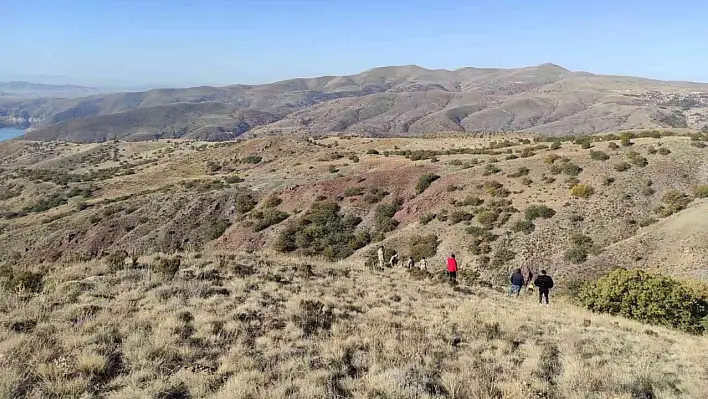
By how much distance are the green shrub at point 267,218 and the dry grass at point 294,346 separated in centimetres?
2802

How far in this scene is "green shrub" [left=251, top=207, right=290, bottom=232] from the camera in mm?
42125

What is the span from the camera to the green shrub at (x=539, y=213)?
3188 centimetres

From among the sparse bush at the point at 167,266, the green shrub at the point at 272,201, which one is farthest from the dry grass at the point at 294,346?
the green shrub at the point at 272,201

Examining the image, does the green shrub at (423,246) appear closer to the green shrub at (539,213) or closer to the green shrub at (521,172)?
the green shrub at (539,213)

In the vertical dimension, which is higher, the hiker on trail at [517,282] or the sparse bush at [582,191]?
the sparse bush at [582,191]

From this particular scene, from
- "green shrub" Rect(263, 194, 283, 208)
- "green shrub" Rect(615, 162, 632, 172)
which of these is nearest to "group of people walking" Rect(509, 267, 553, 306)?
"green shrub" Rect(615, 162, 632, 172)

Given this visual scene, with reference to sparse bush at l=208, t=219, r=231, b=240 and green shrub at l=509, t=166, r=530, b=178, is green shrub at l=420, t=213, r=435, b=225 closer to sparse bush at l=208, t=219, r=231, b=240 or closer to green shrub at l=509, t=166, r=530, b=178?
green shrub at l=509, t=166, r=530, b=178

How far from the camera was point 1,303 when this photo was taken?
958cm

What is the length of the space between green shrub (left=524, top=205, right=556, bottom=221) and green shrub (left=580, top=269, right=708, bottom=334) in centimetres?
1329

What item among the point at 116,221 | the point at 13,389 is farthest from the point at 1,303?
the point at 116,221

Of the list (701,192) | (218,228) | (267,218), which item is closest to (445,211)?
(267,218)

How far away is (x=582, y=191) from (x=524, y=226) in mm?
6057

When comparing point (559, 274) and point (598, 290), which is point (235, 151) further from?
point (598, 290)

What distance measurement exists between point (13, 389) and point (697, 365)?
1195 cm
